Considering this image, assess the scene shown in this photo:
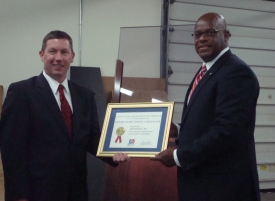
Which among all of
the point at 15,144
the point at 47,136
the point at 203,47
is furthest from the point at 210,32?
the point at 15,144

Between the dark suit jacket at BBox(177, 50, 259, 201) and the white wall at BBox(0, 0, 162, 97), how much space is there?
Answer: 2695mm

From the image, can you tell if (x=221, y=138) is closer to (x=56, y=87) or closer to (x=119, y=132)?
(x=119, y=132)

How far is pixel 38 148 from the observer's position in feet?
5.45

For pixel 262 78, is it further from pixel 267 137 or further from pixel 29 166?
pixel 29 166

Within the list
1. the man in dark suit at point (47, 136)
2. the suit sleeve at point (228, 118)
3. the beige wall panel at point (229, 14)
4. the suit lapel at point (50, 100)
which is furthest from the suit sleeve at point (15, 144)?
the beige wall panel at point (229, 14)

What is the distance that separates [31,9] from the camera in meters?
3.90

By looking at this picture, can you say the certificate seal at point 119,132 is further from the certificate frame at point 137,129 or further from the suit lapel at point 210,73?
the suit lapel at point 210,73

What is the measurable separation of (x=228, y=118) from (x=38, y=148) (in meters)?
0.97

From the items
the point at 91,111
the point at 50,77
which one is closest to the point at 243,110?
the point at 91,111

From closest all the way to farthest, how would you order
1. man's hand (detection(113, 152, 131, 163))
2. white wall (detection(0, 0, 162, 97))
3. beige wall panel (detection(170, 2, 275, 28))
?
man's hand (detection(113, 152, 131, 163)) → white wall (detection(0, 0, 162, 97)) → beige wall panel (detection(170, 2, 275, 28))

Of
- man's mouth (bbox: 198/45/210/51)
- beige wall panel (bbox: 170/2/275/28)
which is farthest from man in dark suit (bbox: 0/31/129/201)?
A: beige wall panel (bbox: 170/2/275/28)

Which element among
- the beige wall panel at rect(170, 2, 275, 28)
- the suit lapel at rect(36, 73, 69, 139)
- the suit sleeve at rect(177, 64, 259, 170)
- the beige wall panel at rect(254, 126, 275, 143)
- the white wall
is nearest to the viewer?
the suit sleeve at rect(177, 64, 259, 170)

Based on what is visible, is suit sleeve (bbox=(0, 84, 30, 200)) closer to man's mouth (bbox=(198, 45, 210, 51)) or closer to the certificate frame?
the certificate frame

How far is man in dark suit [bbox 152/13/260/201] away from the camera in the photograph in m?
1.49
